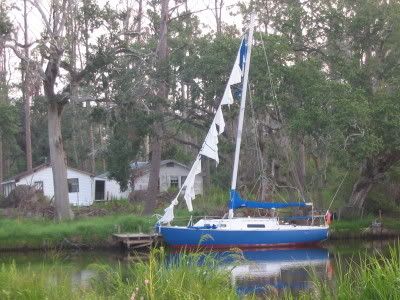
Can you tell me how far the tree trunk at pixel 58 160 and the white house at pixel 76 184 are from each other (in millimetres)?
13325

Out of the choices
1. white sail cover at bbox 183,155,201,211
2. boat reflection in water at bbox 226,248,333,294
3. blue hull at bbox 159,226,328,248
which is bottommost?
boat reflection in water at bbox 226,248,333,294

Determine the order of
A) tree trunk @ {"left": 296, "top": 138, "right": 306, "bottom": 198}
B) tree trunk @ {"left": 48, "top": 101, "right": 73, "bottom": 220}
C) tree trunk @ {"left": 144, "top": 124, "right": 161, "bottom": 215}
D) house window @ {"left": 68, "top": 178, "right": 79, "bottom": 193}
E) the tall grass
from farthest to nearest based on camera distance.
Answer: house window @ {"left": 68, "top": 178, "right": 79, "bottom": 193}
tree trunk @ {"left": 144, "top": 124, "right": 161, "bottom": 215}
tree trunk @ {"left": 296, "top": 138, "right": 306, "bottom": 198}
tree trunk @ {"left": 48, "top": 101, "right": 73, "bottom": 220}
the tall grass

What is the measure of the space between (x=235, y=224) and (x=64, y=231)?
779 centimetres

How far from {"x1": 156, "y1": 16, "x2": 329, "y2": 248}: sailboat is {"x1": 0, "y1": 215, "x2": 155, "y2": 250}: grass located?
183cm

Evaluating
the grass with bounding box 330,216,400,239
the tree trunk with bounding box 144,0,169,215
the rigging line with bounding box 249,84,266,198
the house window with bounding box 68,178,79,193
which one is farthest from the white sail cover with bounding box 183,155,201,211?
the house window with bounding box 68,178,79,193

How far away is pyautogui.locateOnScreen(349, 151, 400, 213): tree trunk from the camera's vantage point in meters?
36.0

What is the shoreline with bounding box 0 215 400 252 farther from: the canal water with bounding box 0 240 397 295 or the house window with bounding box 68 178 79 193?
the house window with bounding box 68 178 79 193

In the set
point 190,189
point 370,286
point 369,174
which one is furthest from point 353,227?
point 370,286

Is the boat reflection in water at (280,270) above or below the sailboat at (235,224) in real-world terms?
below

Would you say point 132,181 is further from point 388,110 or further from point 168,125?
point 388,110

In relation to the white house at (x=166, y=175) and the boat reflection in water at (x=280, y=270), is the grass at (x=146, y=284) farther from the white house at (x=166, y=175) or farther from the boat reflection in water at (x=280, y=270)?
the white house at (x=166, y=175)

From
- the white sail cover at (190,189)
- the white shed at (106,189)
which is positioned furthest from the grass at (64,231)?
the white shed at (106,189)

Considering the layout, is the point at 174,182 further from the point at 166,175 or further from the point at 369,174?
the point at 369,174

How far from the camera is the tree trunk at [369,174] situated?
3600 centimetres
